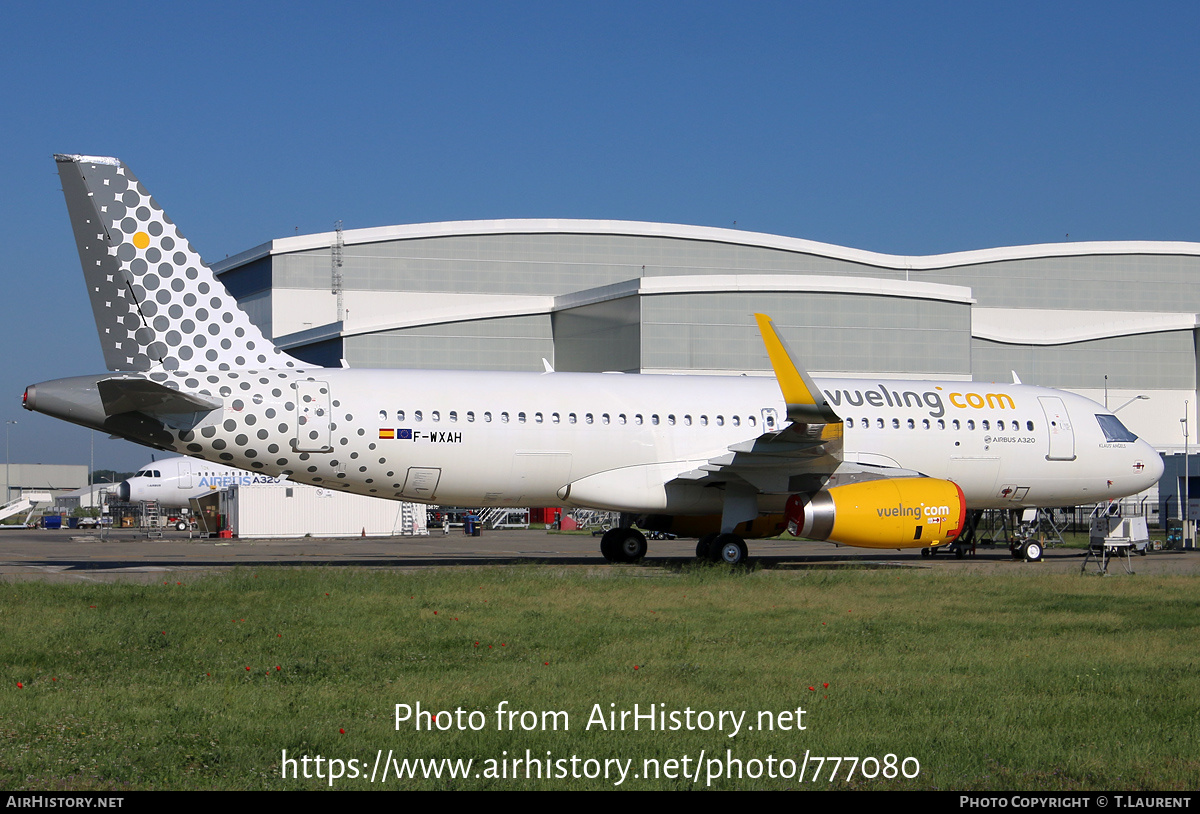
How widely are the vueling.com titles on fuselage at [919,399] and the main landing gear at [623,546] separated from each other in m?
4.95

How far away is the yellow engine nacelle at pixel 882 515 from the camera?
1903 centimetres

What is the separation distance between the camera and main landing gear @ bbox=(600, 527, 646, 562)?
929 inches

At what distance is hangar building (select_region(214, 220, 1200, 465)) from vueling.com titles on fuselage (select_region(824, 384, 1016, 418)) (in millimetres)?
33018

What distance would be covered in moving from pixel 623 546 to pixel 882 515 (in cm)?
630

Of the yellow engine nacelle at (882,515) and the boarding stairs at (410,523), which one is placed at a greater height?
the yellow engine nacelle at (882,515)

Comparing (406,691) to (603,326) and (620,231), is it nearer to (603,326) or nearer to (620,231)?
(603,326)

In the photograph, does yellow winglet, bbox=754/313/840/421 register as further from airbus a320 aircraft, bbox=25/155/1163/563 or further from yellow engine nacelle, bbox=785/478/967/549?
yellow engine nacelle, bbox=785/478/967/549

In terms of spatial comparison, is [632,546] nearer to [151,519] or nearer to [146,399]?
[146,399]

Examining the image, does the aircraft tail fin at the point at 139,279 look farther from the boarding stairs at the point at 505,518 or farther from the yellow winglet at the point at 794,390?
the boarding stairs at the point at 505,518

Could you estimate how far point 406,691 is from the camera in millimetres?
8367

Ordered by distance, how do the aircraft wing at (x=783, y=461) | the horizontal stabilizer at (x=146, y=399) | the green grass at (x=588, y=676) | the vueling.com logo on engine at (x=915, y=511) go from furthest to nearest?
the aircraft wing at (x=783, y=461) < the vueling.com logo on engine at (x=915, y=511) < the horizontal stabilizer at (x=146, y=399) < the green grass at (x=588, y=676)

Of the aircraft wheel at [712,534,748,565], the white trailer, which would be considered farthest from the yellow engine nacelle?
the white trailer

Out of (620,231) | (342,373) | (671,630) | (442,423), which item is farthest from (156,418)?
(620,231)

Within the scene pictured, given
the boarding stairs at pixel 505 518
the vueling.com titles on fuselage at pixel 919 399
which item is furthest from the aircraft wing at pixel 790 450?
the boarding stairs at pixel 505 518
